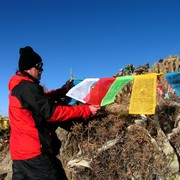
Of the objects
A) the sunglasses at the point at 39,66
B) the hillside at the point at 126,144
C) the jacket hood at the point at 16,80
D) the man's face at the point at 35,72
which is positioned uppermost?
the sunglasses at the point at 39,66

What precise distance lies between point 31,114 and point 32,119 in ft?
0.22

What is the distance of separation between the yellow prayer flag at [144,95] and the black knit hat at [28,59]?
4.85 feet

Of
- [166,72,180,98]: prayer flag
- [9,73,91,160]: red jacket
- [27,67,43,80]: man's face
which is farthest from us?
[166,72,180,98]: prayer flag

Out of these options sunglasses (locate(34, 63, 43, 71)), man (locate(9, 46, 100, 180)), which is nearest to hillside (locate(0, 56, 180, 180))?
man (locate(9, 46, 100, 180))

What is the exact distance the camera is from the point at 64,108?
4168 millimetres

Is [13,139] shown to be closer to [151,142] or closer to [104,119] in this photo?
[104,119]

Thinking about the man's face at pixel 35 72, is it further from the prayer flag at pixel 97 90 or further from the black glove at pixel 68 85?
the black glove at pixel 68 85

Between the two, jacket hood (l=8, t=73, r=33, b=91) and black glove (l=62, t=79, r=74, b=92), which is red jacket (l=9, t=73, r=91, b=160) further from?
black glove (l=62, t=79, r=74, b=92)

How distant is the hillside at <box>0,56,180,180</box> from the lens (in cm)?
515

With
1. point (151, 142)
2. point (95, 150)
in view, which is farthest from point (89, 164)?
point (151, 142)

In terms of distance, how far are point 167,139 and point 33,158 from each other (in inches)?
109

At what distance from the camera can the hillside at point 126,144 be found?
515cm

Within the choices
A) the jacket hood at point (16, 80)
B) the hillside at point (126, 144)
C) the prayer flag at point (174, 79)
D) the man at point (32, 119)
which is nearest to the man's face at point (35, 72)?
the man at point (32, 119)

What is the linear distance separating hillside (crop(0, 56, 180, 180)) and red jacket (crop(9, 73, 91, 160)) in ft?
4.05
